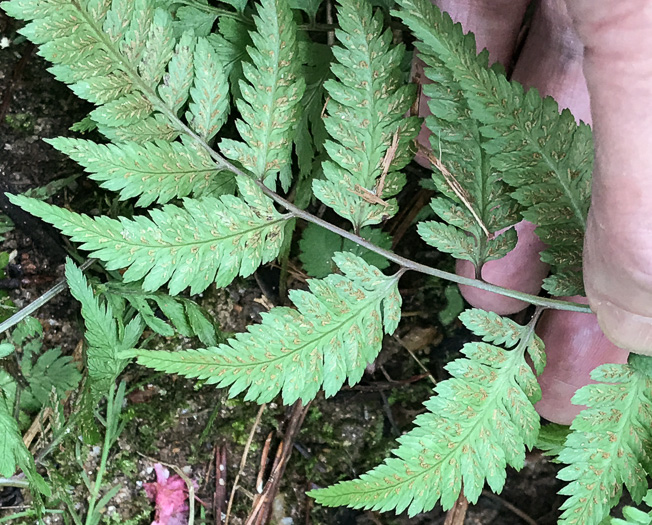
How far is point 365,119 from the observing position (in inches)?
55.6

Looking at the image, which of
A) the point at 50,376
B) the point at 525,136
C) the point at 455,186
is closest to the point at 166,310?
the point at 50,376

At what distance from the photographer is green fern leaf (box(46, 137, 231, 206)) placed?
54.2 inches

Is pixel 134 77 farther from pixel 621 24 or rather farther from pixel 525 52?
pixel 525 52

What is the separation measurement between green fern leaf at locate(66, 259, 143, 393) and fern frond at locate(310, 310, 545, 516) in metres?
0.87

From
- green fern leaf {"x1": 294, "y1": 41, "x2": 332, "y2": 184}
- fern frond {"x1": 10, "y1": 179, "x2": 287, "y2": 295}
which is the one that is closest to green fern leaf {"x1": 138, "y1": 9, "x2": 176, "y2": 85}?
fern frond {"x1": 10, "y1": 179, "x2": 287, "y2": 295}

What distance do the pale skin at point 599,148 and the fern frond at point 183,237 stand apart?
84 cm

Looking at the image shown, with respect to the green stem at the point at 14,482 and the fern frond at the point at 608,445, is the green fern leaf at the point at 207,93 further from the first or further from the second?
the green stem at the point at 14,482

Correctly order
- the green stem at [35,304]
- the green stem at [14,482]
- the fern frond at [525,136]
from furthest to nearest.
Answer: the green stem at [14,482] → the green stem at [35,304] → the fern frond at [525,136]

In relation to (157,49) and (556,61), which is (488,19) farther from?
(157,49)

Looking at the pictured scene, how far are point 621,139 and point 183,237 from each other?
105cm

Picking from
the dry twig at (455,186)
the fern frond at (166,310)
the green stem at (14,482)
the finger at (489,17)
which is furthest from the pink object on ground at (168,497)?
the finger at (489,17)

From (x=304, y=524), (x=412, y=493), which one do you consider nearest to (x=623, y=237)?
(x=412, y=493)

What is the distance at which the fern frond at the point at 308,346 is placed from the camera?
130 cm

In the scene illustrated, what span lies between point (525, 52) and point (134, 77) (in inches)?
55.7
